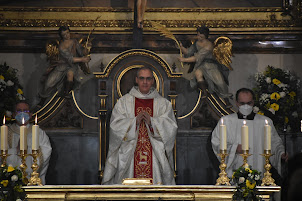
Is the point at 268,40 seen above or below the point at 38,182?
above

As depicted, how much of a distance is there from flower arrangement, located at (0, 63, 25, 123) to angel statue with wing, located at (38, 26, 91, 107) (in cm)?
40

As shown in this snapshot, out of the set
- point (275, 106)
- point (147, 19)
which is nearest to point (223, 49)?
point (275, 106)

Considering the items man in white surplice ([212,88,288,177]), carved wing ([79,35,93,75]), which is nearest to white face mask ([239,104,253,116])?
man in white surplice ([212,88,288,177])

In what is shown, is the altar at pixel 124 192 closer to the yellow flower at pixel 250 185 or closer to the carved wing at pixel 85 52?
the yellow flower at pixel 250 185

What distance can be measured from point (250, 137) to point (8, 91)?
3951mm

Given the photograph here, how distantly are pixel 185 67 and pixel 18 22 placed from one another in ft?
9.72

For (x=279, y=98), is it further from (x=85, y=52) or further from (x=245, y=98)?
(x=85, y=52)

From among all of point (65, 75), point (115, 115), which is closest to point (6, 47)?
point (65, 75)

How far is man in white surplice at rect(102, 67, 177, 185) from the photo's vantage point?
8.11 m

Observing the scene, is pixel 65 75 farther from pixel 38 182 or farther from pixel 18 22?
pixel 38 182

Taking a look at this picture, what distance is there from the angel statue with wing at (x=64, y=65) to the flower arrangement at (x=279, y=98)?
9.62 feet

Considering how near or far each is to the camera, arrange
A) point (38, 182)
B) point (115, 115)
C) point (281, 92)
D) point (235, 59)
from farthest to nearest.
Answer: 1. point (235, 59)
2. point (281, 92)
3. point (115, 115)
4. point (38, 182)

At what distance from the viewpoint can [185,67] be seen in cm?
945

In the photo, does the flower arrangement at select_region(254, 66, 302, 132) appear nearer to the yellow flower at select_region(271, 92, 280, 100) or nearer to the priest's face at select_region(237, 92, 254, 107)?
the yellow flower at select_region(271, 92, 280, 100)
